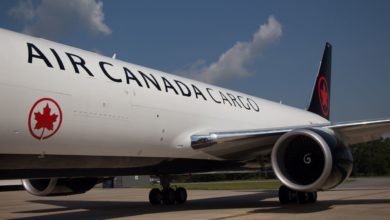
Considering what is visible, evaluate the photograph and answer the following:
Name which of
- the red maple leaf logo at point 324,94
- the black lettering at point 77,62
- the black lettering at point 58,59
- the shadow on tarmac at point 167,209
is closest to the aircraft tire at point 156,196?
the shadow on tarmac at point 167,209

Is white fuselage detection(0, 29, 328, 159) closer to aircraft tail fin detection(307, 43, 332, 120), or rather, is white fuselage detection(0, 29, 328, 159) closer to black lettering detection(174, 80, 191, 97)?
black lettering detection(174, 80, 191, 97)

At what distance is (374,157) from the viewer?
59.6m

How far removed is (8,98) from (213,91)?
6719 millimetres

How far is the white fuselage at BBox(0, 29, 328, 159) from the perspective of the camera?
7004 mm

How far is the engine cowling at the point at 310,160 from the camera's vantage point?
29.4 ft

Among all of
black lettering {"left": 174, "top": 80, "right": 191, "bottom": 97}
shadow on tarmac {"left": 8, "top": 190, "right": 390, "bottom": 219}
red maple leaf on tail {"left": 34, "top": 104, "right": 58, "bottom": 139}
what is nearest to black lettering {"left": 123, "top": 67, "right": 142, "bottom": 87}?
black lettering {"left": 174, "top": 80, "right": 191, "bottom": 97}

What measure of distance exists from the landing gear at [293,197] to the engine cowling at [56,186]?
486 centimetres

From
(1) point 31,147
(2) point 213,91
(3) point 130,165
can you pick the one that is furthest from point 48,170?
(2) point 213,91

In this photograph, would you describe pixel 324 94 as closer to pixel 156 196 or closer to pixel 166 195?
pixel 166 195

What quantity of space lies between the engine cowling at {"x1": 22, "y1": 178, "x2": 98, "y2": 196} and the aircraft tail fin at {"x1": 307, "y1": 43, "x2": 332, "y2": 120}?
10.4 metres

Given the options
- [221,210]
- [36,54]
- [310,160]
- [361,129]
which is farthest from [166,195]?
[36,54]

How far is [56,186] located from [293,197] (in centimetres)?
618

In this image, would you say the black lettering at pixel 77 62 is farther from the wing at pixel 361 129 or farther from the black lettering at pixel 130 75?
the wing at pixel 361 129

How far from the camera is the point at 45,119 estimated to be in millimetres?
7332
